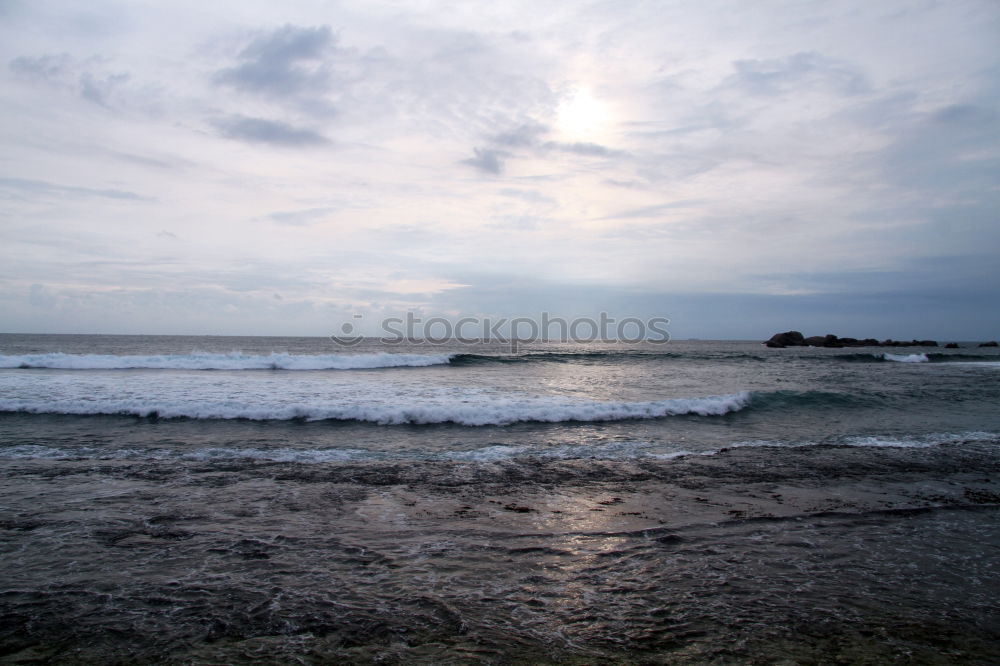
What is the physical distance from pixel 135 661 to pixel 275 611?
90 cm

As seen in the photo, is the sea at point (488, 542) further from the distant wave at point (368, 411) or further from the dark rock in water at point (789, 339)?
the dark rock in water at point (789, 339)

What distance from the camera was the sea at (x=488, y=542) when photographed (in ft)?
12.0

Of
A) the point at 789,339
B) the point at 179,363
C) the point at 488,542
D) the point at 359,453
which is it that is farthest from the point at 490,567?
the point at 789,339

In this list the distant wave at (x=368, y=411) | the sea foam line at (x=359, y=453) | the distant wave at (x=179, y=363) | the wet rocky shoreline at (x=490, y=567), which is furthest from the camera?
the distant wave at (x=179, y=363)

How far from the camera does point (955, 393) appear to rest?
20.8 meters

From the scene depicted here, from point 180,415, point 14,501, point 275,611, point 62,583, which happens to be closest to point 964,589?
point 275,611

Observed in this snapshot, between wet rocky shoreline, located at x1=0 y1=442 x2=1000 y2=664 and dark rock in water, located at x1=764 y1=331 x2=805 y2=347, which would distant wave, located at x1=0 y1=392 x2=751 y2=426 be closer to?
wet rocky shoreline, located at x1=0 y1=442 x2=1000 y2=664

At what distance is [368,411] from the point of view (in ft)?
45.0

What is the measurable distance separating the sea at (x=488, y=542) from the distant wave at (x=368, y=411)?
438 millimetres

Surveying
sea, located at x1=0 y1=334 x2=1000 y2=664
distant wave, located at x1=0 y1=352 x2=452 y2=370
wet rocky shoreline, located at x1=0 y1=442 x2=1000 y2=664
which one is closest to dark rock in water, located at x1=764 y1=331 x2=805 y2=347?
distant wave, located at x1=0 y1=352 x2=452 y2=370

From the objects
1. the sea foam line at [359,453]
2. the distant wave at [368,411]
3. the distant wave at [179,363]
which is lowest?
the sea foam line at [359,453]

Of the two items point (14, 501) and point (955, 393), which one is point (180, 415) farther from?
point (955, 393)

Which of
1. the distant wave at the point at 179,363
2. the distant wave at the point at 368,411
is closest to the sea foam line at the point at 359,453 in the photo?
the distant wave at the point at 368,411

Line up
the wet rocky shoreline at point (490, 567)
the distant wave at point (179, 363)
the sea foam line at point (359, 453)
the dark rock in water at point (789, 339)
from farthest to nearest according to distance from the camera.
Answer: the dark rock in water at point (789, 339) < the distant wave at point (179, 363) < the sea foam line at point (359, 453) < the wet rocky shoreline at point (490, 567)
